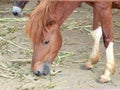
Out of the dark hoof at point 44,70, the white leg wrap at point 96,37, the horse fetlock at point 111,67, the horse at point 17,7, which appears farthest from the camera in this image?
the horse at point 17,7

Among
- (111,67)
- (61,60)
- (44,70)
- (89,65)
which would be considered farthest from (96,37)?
(44,70)

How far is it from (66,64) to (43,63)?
0.79 m

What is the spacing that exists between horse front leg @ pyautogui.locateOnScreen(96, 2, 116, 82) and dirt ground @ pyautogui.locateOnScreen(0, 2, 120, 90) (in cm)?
11

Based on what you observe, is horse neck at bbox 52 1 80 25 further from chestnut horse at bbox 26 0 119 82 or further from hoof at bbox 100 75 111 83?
hoof at bbox 100 75 111 83

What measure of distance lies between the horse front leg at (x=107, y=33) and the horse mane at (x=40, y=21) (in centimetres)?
46

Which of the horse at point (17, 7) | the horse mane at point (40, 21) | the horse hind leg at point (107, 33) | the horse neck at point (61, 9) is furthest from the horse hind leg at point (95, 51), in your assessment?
the horse at point (17, 7)

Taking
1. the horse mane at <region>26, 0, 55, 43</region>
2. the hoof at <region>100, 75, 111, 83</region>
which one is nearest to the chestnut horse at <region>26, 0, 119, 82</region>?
the horse mane at <region>26, 0, 55, 43</region>

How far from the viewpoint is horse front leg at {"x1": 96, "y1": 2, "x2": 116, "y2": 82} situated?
283 cm

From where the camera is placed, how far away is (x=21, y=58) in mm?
3725

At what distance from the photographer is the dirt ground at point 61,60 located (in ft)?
9.99

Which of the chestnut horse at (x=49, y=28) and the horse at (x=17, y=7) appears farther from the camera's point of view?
the horse at (x=17, y=7)

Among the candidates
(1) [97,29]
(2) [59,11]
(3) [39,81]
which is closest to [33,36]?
(2) [59,11]

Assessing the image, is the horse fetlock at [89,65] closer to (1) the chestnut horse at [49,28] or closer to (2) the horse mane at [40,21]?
(1) the chestnut horse at [49,28]

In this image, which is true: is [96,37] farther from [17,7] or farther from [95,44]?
[17,7]
